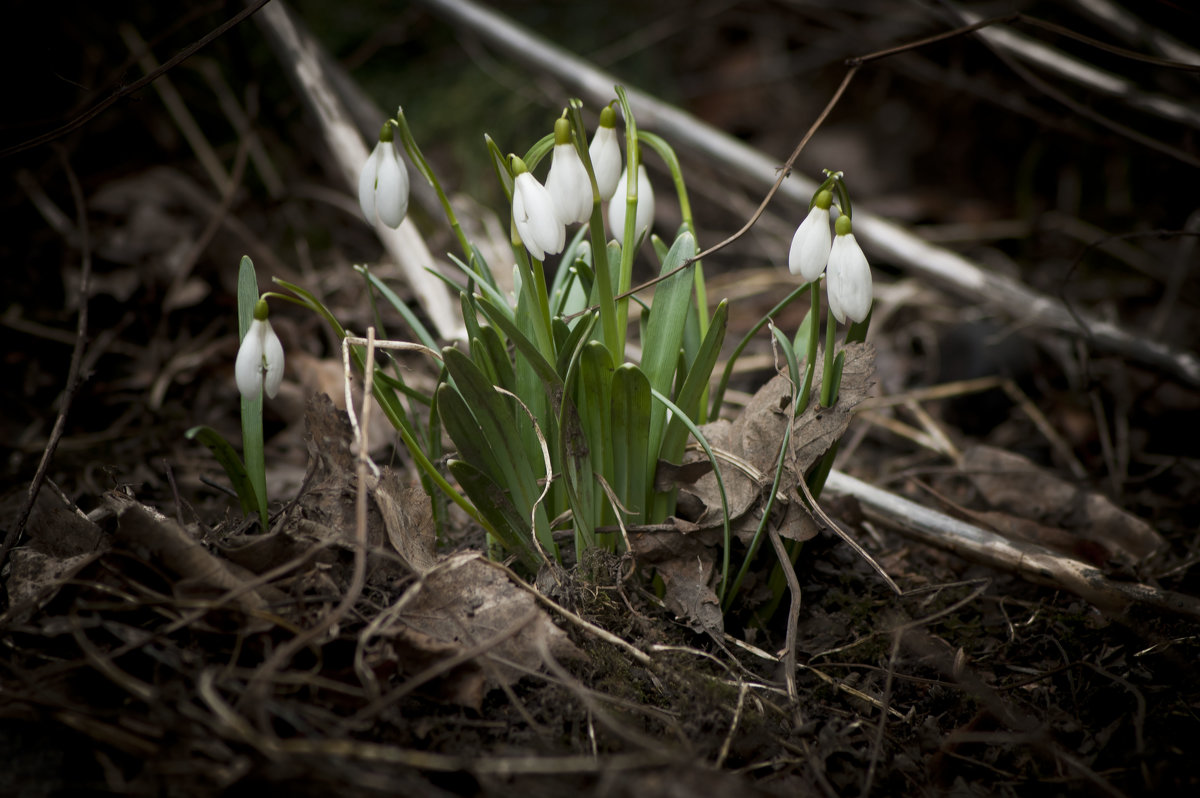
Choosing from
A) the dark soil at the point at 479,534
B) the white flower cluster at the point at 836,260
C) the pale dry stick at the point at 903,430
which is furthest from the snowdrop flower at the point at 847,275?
the pale dry stick at the point at 903,430

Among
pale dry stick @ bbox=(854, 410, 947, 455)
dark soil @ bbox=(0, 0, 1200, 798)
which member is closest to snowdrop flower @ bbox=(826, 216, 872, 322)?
dark soil @ bbox=(0, 0, 1200, 798)

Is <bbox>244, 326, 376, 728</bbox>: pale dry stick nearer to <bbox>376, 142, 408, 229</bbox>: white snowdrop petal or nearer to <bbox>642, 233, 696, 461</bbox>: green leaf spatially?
<bbox>376, 142, 408, 229</bbox>: white snowdrop petal

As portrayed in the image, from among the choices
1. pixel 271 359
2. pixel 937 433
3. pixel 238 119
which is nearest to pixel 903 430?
pixel 937 433

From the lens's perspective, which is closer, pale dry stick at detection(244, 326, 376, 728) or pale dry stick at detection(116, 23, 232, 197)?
pale dry stick at detection(244, 326, 376, 728)

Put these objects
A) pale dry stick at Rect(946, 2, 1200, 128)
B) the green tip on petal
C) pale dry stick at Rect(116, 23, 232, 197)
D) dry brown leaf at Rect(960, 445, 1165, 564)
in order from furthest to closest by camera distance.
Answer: pale dry stick at Rect(116, 23, 232, 197) < pale dry stick at Rect(946, 2, 1200, 128) < dry brown leaf at Rect(960, 445, 1165, 564) < the green tip on petal

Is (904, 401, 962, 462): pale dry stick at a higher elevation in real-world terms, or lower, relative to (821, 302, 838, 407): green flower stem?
lower

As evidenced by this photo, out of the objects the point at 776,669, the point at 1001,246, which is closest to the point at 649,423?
the point at 776,669

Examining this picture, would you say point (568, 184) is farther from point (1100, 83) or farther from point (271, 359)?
point (1100, 83)
